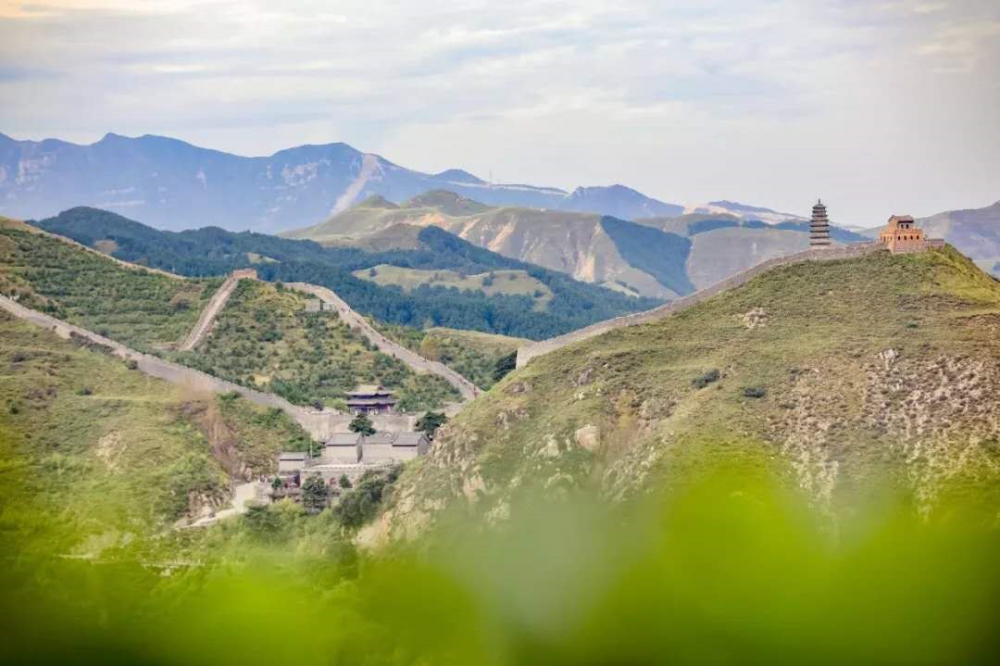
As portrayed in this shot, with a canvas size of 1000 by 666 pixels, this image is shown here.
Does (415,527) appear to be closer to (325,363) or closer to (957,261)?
(957,261)

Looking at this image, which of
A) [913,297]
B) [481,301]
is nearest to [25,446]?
[913,297]

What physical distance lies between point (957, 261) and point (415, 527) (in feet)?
66.3

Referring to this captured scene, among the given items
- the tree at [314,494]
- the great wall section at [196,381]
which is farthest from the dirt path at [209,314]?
the tree at [314,494]

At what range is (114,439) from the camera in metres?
51.2

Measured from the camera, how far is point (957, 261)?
49250 millimetres

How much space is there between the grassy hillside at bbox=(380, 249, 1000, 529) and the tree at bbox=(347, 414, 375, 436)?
602 centimetres

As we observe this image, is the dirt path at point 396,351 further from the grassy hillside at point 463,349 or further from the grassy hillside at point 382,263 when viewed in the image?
the grassy hillside at point 382,263

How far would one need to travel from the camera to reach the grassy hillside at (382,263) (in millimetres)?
119312

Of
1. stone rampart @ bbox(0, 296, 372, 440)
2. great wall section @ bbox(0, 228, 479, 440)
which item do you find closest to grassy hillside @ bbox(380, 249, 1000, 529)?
stone rampart @ bbox(0, 296, 372, 440)

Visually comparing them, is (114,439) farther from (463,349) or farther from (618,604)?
(618,604)

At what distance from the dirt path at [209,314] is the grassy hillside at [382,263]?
33067mm

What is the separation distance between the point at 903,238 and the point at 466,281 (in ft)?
333

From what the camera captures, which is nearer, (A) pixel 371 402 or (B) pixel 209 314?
(A) pixel 371 402

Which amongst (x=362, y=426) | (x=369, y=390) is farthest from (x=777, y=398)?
(x=369, y=390)
